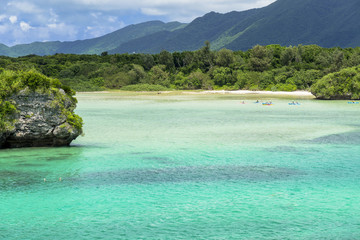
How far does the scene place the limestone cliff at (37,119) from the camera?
2628 centimetres

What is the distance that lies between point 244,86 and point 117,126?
4226 inches

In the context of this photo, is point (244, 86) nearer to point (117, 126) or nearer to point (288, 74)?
point (288, 74)

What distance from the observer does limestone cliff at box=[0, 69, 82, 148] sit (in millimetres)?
26281

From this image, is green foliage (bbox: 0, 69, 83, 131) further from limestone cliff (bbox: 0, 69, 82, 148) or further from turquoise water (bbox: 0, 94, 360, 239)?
turquoise water (bbox: 0, 94, 360, 239)

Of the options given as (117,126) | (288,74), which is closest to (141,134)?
(117,126)

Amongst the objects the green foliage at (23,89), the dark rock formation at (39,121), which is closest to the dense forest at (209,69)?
the green foliage at (23,89)

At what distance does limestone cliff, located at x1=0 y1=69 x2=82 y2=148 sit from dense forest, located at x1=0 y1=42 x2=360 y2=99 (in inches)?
4267

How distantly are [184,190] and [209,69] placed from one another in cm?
14948

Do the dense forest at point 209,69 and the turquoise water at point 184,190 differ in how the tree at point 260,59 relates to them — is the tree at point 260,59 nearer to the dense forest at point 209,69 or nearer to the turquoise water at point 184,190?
the dense forest at point 209,69

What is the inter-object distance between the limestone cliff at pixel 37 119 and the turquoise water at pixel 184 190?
1034 mm

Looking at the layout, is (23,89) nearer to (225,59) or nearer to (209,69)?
(209,69)

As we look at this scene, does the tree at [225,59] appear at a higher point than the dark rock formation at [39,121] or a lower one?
higher

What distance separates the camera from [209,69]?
16512 cm

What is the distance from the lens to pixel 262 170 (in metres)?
21.4
